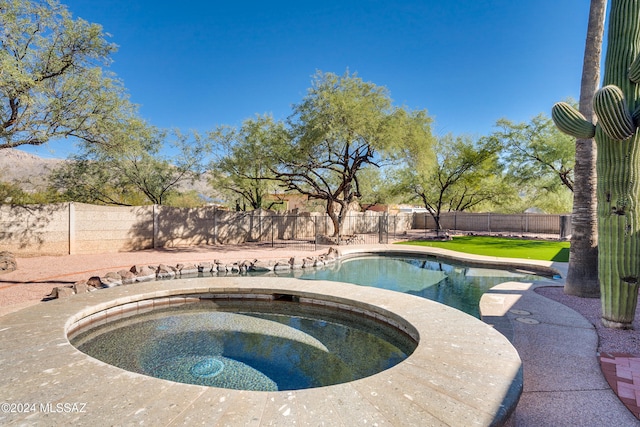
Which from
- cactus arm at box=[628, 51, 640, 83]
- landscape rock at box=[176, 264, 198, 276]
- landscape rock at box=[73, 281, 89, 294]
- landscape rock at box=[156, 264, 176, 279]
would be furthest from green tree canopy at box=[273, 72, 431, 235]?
landscape rock at box=[73, 281, 89, 294]

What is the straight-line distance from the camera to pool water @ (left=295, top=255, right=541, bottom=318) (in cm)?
727

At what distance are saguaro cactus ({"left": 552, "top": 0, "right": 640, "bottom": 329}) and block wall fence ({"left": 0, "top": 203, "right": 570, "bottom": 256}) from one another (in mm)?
11159

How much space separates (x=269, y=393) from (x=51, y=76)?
1037 cm

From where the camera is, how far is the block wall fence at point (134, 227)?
10508 millimetres

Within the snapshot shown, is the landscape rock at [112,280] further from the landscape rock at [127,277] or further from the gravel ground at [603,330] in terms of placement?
the gravel ground at [603,330]

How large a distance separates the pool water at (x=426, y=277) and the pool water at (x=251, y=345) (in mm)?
2680

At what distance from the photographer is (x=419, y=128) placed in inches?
557

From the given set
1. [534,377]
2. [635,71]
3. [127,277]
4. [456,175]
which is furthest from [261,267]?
[456,175]

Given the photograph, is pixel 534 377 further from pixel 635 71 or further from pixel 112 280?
pixel 112 280

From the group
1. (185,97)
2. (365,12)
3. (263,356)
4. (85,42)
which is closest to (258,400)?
(263,356)

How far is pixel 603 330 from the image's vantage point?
174 inches

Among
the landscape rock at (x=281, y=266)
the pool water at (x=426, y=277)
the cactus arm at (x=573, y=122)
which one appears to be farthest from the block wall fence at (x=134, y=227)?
the cactus arm at (x=573, y=122)

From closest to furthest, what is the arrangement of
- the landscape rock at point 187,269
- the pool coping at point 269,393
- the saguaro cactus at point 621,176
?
the pool coping at point 269,393 < the saguaro cactus at point 621,176 < the landscape rock at point 187,269

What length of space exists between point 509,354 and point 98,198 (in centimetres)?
1869
